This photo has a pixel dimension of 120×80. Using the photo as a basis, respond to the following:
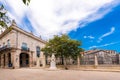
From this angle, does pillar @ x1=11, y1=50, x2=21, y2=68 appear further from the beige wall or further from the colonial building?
the beige wall

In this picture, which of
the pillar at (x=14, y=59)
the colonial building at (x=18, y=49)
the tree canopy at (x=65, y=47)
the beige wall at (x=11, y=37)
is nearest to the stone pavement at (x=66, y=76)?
the tree canopy at (x=65, y=47)

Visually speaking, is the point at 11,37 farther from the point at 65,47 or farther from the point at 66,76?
the point at 66,76

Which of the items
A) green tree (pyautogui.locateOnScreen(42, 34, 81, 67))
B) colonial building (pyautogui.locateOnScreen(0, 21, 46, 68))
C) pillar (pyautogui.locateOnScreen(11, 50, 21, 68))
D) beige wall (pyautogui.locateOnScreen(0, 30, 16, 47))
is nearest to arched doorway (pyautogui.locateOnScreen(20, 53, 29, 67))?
colonial building (pyautogui.locateOnScreen(0, 21, 46, 68))

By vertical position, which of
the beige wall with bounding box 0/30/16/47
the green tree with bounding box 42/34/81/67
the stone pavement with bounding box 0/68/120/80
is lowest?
the stone pavement with bounding box 0/68/120/80

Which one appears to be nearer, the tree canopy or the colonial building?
the tree canopy

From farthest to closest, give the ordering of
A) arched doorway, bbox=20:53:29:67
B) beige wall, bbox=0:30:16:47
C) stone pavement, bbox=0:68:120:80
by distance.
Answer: arched doorway, bbox=20:53:29:67
beige wall, bbox=0:30:16:47
stone pavement, bbox=0:68:120:80

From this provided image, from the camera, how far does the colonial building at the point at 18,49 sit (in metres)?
29.9

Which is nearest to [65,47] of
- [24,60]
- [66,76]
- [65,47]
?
[65,47]

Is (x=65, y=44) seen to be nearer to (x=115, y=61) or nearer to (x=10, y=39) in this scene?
(x=115, y=61)

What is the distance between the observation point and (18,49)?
101ft

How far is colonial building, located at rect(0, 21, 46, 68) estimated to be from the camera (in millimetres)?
29945

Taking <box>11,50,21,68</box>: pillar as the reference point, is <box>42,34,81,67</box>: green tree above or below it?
above

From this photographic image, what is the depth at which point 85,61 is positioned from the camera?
22906 millimetres

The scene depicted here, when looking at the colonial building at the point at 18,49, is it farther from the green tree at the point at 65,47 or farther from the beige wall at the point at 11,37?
the green tree at the point at 65,47
